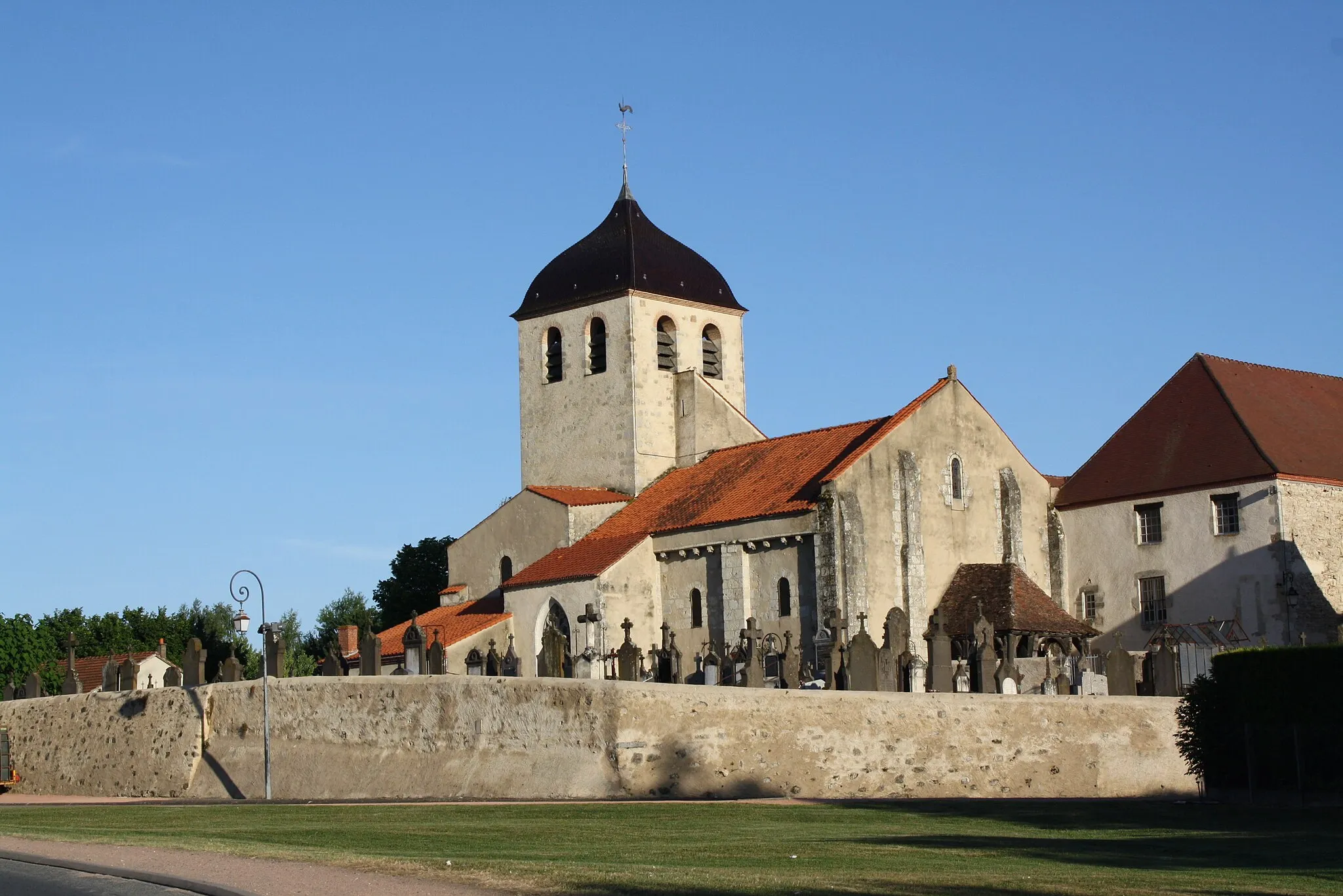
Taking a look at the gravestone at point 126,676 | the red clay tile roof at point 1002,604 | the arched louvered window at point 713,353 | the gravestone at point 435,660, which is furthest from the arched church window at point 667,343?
the gravestone at point 126,676

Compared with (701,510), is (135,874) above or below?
below

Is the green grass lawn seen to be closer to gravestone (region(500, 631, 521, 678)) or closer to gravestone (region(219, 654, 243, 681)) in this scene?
gravestone (region(219, 654, 243, 681))

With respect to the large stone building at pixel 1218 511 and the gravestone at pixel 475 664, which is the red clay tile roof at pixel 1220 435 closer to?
the large stone building at pixel 1218 511

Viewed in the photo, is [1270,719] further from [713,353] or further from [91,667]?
[91,667]

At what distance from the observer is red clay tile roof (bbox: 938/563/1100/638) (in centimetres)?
Result: 4309

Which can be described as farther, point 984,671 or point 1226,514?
point 1226,514

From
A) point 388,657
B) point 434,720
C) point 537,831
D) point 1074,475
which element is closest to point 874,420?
point 1074,475

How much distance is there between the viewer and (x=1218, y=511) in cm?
4362

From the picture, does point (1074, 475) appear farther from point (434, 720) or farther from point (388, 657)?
point (434, 720)

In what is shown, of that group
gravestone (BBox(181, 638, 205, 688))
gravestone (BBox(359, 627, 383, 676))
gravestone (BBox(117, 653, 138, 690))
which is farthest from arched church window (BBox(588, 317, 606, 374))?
gravestone (BBox(181, 638, 205, 688))

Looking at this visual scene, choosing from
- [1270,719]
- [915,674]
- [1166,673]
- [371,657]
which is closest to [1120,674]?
[1166,673]

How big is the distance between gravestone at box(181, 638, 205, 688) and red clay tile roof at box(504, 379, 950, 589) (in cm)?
1336

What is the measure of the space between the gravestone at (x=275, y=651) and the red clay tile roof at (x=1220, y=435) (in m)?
23.0

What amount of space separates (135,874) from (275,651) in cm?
2051
